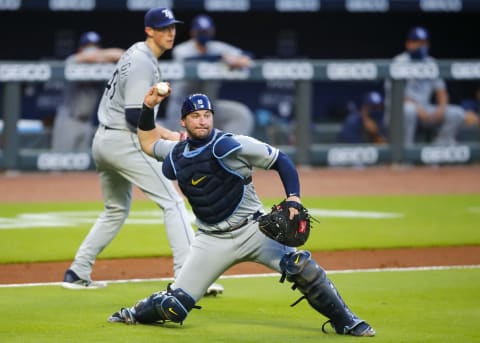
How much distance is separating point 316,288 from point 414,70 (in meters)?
10.4

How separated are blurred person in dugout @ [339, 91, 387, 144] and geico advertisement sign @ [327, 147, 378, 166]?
143 millimetres

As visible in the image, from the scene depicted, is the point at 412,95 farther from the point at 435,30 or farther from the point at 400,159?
the point at 435,30

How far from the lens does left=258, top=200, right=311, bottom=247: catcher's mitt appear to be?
5.77 meters

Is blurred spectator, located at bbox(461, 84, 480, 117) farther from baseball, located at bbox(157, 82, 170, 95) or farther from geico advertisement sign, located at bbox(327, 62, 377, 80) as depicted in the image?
baseball, located at bbox(157, 82, 170, 95)

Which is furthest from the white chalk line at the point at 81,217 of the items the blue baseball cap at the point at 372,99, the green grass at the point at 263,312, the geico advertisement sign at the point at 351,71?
the geico advertisement sign at the point at 351,71

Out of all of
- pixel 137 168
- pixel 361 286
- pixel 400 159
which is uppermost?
pixel 137 168

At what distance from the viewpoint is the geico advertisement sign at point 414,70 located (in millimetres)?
15766

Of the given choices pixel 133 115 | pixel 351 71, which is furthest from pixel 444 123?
pixel 133 115

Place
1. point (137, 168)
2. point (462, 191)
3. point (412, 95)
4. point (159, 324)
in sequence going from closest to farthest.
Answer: point (159, 324) → point (137, 168) → point (462, 191) → point (412, 95)

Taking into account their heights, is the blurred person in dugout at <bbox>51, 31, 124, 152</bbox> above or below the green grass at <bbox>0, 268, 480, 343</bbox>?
below

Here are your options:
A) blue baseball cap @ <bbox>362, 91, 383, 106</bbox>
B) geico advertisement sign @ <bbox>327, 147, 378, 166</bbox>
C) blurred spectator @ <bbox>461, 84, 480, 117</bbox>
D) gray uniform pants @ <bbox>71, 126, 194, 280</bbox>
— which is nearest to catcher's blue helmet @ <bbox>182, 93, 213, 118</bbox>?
gray uniform pants @ <bbox>71, 126, 194, 280</bbox>

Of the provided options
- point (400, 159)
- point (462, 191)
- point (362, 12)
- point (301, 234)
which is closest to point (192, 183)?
point (301, 234)

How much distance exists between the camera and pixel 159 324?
627 cm

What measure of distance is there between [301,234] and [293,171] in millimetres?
337
